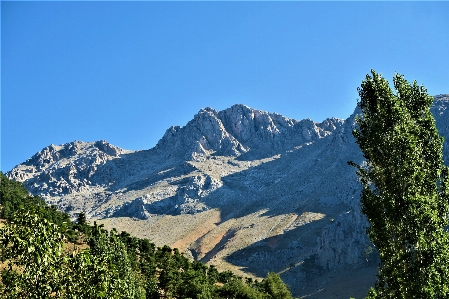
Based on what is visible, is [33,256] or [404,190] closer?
[33,256]

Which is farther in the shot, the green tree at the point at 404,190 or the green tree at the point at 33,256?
the green tree at the point at 404,190

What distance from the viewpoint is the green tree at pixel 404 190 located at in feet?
77.8

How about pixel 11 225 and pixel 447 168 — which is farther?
pixel 447 168

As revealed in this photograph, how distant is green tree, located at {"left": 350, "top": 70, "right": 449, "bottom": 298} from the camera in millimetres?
23703

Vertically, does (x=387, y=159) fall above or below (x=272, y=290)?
above

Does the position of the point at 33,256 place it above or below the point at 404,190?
above

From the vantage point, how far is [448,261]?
2350cm

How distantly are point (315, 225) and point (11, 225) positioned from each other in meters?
178

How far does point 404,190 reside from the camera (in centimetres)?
2508

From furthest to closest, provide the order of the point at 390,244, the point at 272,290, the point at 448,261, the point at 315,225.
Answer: the point at 315,225 → the point at 272,290 → the point at 390,244 → the point at 448,261

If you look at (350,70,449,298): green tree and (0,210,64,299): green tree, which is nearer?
(0,210,64,299): green tree

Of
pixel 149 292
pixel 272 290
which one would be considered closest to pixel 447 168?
pixel 149 292

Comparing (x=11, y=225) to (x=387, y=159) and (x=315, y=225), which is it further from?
(x=315, y=225)

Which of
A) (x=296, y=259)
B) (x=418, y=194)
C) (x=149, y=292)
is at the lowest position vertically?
(x=296, y=259)
